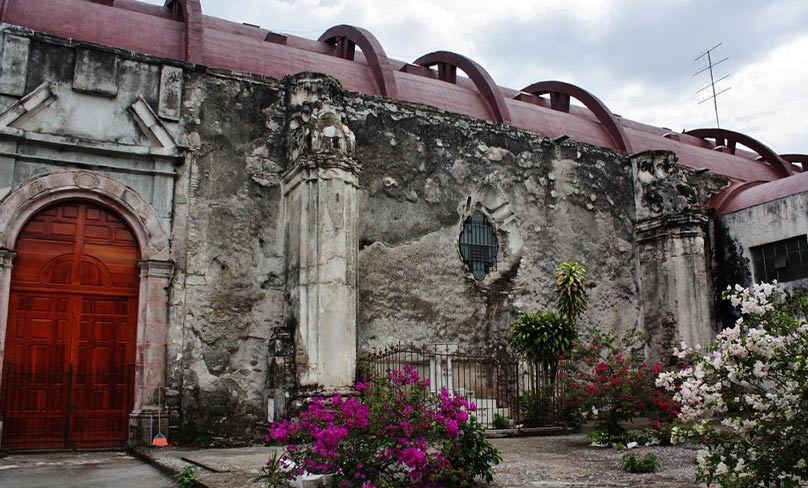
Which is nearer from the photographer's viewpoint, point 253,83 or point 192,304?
point 192,304

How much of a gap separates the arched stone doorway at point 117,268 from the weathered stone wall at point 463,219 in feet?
10.4

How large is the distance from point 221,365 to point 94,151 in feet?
11.5

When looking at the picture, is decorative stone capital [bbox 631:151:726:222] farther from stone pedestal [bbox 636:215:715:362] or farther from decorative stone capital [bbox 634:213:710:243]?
stone pedestal [bbox 636:215:715:362]

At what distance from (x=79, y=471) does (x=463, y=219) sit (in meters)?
7.82

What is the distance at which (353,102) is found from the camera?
12.6 metres

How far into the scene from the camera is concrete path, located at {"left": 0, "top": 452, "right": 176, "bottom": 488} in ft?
22.4

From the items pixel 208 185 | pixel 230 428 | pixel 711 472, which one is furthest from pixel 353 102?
pixel 711 472

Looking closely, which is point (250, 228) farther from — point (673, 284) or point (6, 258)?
point (673, 284)

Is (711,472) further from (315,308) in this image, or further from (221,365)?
(221,365)

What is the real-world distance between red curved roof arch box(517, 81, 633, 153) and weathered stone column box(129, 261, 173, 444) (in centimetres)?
1063

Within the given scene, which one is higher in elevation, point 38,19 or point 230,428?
point 38,19

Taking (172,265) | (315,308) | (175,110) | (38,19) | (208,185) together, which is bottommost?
(315,308)

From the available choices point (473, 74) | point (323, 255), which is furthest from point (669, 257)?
point (323, 255)

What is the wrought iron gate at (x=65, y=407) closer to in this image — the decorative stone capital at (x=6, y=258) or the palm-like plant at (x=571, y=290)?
the decorative stone capital at (x=6, y=258)
